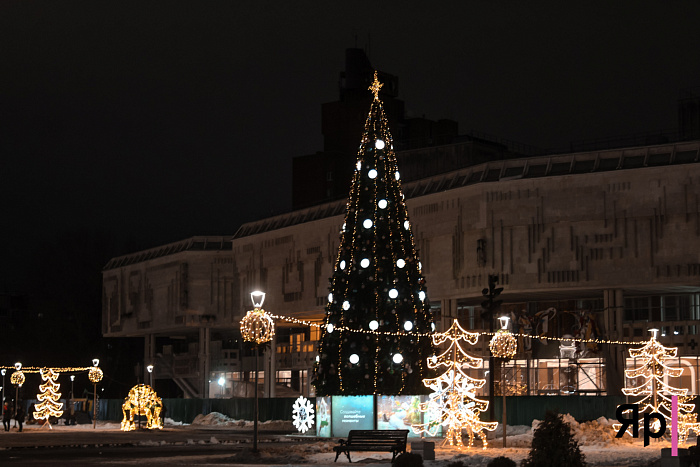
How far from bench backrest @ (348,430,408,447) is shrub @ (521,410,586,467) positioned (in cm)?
1131

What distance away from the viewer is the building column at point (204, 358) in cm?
9156

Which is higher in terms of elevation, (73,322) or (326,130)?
(326,130)

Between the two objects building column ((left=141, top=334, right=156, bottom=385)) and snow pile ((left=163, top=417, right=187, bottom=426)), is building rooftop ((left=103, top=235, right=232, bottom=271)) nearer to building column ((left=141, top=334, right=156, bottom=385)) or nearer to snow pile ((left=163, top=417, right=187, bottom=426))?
building column ((left=141, top=334, right=156, bottom=385))

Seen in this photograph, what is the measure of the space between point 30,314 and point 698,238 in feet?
246

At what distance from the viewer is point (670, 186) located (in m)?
59.2

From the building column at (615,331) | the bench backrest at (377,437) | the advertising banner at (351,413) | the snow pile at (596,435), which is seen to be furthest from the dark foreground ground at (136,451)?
the building column at (615,331)

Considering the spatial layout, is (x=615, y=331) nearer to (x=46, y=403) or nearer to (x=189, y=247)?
(x=46, y=403)

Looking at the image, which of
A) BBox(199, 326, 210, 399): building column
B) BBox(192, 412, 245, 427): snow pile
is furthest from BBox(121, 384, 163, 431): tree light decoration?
BBox(199, 326, 210, 399): building column

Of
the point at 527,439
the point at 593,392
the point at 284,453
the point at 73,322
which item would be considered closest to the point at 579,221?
the point at 593,392

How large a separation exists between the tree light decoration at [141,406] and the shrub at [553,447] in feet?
132

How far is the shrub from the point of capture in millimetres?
18469

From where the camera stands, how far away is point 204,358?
92000mm

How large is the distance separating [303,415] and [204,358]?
1771 inches

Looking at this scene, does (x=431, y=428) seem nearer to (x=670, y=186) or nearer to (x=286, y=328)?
(x=670, y=186)
